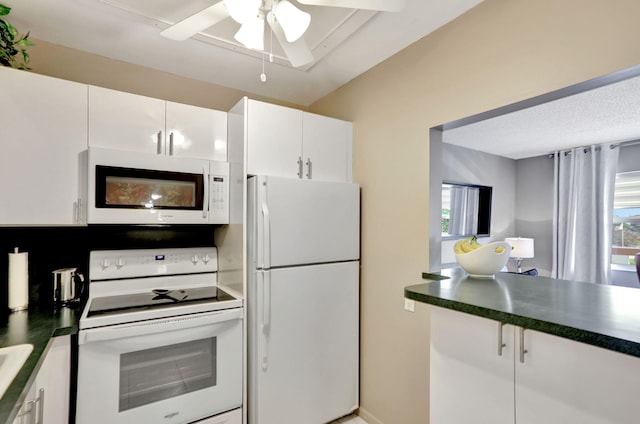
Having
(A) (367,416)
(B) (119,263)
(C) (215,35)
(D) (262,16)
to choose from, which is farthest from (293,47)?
(A) (367,416)

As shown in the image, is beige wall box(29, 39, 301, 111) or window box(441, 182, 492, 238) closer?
beige wall box(29, 39, 301, 111)

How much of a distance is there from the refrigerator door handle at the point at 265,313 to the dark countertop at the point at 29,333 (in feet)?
2.93

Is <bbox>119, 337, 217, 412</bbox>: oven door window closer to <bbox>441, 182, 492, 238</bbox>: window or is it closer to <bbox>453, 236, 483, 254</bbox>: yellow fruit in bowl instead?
<bbox>453, 236, 483, 254</bbox>: yellow fruit in bowl

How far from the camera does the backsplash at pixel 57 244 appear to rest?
179cm

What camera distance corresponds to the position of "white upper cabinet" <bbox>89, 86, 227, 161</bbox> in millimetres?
1800

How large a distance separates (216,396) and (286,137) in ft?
5.38

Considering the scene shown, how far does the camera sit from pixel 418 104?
191cm

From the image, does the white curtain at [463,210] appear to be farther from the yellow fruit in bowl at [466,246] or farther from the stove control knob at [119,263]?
the stove control knob at [119,263]

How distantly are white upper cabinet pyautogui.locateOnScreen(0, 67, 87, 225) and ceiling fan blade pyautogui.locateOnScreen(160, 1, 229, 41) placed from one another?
0.74m

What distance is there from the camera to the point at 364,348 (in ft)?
7.50

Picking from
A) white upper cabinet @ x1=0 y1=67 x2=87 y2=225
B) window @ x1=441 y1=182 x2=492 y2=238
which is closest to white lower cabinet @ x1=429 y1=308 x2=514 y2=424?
white upper cabinet @ x1=0 y1=67 x2=87 y2=225

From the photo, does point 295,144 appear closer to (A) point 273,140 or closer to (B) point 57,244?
(A) point 273,140

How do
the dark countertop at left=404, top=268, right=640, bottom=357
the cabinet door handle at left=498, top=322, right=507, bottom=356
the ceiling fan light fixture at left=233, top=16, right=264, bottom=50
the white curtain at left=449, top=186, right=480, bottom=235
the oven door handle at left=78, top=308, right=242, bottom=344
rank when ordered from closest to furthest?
1. the dark countertop at left=404, top=268, right=640, bottom=357
2. the cabinet door handle at left=498, top=322, right=507, bottom=356
3. the ceiling fan light fixture at left=233, top=16, right=264, bottom=50
4. the oven door handle at left=78, top=308, right=242, bottom=344
5. the white curtain at left=449, top=186, right=480, bottom=235

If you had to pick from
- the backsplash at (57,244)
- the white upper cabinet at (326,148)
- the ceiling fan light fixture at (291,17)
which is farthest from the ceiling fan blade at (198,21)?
the backsplash at (57,244)
